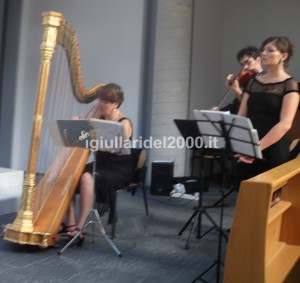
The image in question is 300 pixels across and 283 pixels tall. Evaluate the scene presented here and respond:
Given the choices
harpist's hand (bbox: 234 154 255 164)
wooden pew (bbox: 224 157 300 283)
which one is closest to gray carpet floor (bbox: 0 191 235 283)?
harpist's hand (bbox: 234 154 255 164)

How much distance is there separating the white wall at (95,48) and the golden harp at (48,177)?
269cm

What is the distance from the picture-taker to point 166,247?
12.4 feet

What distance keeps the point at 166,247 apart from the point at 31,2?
4129 mm

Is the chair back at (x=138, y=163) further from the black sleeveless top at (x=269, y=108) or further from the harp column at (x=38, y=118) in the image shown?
the black sleeveless top at (x=269, y=108)

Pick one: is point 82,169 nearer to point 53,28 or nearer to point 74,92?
point 74,92

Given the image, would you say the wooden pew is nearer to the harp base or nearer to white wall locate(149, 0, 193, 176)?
the harp base

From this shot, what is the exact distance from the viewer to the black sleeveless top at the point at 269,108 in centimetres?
314

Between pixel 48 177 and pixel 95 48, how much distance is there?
3.07 m

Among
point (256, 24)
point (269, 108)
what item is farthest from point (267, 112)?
point (256, 24)

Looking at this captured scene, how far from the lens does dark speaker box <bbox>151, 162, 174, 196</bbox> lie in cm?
596

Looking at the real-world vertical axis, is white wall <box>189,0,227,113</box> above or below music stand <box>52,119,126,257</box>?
above

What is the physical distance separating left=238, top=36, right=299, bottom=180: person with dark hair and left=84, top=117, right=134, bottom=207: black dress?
97 centimetres

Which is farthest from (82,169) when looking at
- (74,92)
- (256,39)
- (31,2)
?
(256,39)

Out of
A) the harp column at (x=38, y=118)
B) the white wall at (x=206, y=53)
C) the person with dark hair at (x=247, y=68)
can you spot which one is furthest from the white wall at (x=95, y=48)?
the harp column at (x=38, y=118)
